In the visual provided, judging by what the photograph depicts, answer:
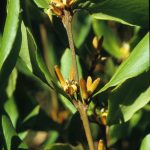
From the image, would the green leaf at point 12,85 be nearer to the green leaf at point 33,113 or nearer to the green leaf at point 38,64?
the green leaf at point 33,113

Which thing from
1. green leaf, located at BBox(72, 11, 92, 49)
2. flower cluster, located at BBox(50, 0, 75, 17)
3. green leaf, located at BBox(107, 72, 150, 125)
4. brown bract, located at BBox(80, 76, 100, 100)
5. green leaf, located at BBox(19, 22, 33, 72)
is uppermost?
flower cluster, located at BBox(50, 0, 75, 17)

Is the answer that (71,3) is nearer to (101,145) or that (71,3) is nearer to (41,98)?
(101,145)

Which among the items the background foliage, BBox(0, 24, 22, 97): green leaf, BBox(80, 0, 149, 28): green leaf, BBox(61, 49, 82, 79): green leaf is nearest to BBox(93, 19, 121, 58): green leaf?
the background foliage

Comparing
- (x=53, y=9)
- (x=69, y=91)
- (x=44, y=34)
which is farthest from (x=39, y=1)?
(x=44, y=34)

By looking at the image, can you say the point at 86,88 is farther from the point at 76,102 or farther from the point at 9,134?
the point at 9,134

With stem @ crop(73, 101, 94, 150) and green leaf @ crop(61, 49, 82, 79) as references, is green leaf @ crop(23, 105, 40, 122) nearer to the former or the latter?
green leaf @ crop(61, 49, 82, 79)

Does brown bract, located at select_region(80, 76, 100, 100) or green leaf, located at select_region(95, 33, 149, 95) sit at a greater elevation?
green leaf, located at select_region(95, 33, 149, 95)

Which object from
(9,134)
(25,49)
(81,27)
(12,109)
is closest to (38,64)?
(25,49)
